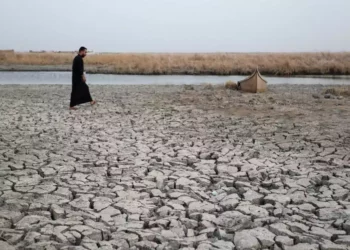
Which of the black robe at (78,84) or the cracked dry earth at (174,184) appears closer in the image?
the cracked dry earth at (174,184)

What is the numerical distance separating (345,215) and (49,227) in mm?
2510

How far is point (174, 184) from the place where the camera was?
407 centimetres

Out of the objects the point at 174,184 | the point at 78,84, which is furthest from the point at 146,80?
the point at 174,184

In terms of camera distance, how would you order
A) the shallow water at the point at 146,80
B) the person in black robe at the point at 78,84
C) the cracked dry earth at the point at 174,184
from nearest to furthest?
the cracked dry earth at the point at 174,184 < the person in black robe at the point at 78,84 < the shallow water at the point at 146,80

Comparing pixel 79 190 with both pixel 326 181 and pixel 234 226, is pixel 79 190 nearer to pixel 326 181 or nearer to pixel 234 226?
pixel 234 226

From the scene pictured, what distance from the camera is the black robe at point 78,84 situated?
365 inches

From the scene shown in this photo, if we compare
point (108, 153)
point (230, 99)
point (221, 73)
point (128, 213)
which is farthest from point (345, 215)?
point (221, 73)

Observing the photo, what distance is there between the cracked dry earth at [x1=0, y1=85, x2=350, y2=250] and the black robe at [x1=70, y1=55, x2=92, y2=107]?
A: 167 cm

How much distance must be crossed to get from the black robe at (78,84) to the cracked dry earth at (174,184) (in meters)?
1.67

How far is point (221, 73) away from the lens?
106 ft

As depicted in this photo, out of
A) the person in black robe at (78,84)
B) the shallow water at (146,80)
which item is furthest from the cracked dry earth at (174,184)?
the shallow water at (146,80)

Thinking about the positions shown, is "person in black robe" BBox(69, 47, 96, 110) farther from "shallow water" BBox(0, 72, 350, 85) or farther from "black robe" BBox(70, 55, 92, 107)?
"shallow water" BBox(0, 72, 350, 85)

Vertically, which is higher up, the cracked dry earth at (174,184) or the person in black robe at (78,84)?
the person in black robe at (78,84)

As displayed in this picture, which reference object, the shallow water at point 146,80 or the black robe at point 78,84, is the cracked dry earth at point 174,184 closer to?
the black robe at point 78,84
